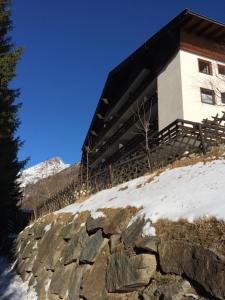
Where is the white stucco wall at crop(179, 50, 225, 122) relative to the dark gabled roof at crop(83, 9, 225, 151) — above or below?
below

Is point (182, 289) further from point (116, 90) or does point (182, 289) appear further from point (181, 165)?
point (116, 90)

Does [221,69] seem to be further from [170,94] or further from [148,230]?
[148,230]

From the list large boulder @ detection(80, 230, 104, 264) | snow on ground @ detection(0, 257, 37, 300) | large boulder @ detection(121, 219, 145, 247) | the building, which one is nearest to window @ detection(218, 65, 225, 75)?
the building

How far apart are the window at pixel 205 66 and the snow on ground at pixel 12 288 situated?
1482 cm

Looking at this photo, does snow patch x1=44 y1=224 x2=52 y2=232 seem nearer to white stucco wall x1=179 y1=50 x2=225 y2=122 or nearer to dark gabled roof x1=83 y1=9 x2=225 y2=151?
white stucco wall x1=179 y1=50 x2=225 y2=122

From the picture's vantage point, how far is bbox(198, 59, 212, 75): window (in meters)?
21.8

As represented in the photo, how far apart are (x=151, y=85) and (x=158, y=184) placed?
16013mm

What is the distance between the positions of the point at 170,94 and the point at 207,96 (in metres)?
2.06

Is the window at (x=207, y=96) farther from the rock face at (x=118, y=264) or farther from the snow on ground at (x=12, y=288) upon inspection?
the snow on ground at (x=12, y=288)

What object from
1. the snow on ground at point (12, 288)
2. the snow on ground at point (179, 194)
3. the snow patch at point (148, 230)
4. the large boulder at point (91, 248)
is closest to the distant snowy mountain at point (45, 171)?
the snow on ground at point (12, 288)

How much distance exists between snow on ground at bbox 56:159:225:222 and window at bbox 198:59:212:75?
41.8 feet

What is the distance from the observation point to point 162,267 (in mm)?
6035

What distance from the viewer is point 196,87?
814 inches

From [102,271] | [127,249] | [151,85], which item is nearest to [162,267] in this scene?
[127,249]
